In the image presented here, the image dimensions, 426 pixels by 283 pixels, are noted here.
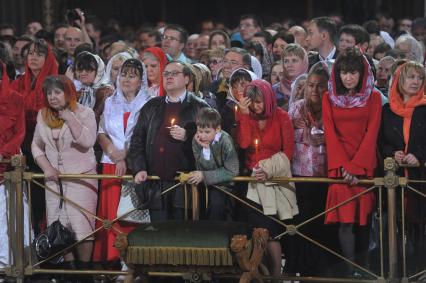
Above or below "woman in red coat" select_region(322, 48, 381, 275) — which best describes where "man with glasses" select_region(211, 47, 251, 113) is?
above

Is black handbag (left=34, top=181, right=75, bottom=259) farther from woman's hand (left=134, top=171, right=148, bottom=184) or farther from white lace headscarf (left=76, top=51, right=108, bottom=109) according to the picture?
white lace headscarf (left=76, top=51, right=108, bottom=109)

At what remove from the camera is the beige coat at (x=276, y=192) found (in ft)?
36.4

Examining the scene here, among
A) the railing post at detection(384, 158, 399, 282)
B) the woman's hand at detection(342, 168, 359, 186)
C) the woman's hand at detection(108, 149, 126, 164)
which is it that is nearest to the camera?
the railing post at detection(384, 158, 399, 282)

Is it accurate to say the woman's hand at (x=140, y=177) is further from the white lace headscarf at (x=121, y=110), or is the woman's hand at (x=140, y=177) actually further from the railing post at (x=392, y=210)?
the railing post at (x=392, y=210)

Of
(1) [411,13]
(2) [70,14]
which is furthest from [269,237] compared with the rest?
(1) [411,13]

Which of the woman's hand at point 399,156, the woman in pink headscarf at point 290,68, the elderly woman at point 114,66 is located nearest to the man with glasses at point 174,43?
the elderly woman at point 114,66

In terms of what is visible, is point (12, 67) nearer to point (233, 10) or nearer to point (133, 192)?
point (133, 192)

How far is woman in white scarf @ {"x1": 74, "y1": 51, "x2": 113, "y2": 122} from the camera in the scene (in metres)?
12.6

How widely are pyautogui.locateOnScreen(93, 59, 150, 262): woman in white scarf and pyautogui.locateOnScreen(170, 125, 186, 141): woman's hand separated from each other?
0.61 m

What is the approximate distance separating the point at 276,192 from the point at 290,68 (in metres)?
1.70

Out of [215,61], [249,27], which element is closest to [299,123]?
[215,61]

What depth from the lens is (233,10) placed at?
27812 mm

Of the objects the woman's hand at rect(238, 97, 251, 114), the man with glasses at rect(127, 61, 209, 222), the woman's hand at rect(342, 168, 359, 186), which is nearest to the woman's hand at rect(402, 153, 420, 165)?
the woman's hand at rect(342, 168, 359, 186)

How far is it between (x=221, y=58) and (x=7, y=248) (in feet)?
10.5
